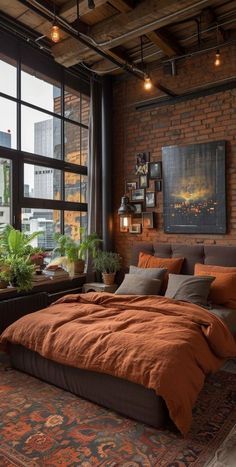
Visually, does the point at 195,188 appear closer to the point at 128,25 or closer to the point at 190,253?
the point at 190,253

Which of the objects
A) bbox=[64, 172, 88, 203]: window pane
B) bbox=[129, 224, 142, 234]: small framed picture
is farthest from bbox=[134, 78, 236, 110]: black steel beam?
bbox=[129, 224, 142, 234]: small framed picture

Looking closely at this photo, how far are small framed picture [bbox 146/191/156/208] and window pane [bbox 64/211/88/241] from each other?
102 cm

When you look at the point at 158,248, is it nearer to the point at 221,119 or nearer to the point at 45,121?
the point at 221,119

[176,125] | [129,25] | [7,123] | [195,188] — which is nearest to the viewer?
[129,25]

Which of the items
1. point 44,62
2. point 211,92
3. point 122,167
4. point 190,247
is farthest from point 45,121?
point 190,247

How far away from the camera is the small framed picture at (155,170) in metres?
4.82

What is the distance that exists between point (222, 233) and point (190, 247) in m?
0.44

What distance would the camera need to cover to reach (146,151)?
4992 mm

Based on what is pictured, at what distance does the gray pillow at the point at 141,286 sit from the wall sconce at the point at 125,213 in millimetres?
1181

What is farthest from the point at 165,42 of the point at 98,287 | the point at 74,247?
the point at 98,287

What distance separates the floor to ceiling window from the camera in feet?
13.4

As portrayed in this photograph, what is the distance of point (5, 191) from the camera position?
408 cm

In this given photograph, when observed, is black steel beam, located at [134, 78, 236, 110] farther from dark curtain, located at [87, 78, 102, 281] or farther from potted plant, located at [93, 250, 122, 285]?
potted plant, located at [93, 250, 122, 285]

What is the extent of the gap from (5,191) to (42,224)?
2.40 ft
